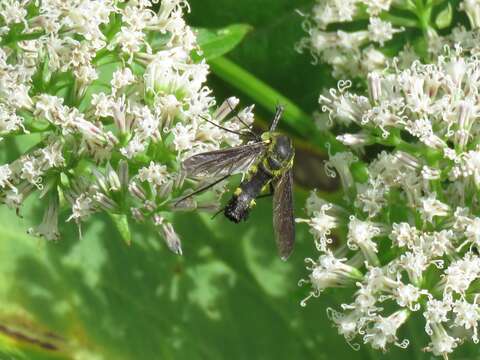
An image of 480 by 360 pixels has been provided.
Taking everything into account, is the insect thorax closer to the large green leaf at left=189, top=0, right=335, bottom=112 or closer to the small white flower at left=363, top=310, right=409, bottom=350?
the small white flower at left=363, top=310, right=409, bottom=350

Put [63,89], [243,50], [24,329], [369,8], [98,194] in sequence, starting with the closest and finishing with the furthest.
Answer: [98,194], [63,89], [24,329], [369,8], [243,50]

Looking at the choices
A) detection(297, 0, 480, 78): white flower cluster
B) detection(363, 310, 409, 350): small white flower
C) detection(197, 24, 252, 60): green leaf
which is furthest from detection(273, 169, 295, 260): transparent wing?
detection(297, 0, 480, 78): white flower cluster

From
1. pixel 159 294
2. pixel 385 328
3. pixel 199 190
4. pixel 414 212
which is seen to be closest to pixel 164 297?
pixel 159 294

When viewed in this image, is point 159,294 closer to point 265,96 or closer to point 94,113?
point 265,96

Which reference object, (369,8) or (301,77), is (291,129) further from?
(369,8)

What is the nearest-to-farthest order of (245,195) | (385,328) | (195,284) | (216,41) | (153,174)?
(153,174)
(385,328)
(245,195)
(216,41)
(195,284)

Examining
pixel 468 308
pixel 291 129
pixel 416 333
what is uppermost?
pixel 468 308

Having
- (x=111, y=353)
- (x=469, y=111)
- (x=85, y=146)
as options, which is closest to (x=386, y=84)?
(x=469, y=111)

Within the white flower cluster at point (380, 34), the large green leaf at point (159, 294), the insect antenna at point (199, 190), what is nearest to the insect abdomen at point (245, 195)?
the insect antenna at point (199, 190)
